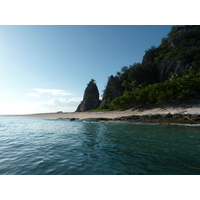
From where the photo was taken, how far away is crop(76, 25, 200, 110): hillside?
3599 centimetres

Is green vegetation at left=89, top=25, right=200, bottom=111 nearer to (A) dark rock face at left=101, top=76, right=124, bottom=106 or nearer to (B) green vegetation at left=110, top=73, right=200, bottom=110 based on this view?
(B) green vegetation at left=110, top=73, right=200, bottom=110

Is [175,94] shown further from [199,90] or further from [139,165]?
[139,165]

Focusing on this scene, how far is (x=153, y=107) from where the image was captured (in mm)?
38781

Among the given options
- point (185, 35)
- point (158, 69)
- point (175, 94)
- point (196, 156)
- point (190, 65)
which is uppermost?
point (185, 35)

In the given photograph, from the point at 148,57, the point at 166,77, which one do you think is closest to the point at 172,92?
the point at 166,77

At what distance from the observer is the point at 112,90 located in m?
86.8

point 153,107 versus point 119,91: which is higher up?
point 119,91

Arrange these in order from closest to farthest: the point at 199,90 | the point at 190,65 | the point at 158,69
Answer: the point at 199,90 → the point at 190,65 → the point at 158,69

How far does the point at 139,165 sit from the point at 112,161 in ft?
4.48

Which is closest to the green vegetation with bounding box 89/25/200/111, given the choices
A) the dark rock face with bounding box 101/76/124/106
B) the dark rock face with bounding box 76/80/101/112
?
the dark rock face with bounding box 101/76/124/106

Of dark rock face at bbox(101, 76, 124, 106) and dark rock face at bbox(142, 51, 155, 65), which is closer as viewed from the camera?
dark rock face at bbox(101, 76, 124, 106)

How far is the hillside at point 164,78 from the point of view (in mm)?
35987

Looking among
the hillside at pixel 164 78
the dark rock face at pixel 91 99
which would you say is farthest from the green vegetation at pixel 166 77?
the dark rock face at pixel 91 99
